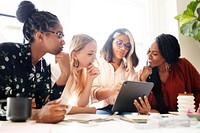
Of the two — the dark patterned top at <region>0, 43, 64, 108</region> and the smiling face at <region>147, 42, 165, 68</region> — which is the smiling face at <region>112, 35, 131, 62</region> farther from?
the dark patterned top at <region>0, 43, 64, 108</region>

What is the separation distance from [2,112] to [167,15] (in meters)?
2.05

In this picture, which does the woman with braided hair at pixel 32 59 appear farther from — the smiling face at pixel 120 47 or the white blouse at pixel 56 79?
the smiling face at pixel 120 47

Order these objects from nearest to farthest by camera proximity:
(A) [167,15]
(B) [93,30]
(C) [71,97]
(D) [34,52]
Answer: (D) [34,52]
(C) [71,97]
(B) [93,30]
(A) [167,15]

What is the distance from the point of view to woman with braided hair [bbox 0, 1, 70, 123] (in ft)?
3.74

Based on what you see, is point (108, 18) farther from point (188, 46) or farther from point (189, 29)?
point (188, 46)

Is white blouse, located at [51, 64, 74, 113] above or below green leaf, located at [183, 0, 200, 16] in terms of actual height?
below

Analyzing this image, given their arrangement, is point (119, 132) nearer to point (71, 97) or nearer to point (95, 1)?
point (71, 97)

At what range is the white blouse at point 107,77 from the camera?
1.67 metres

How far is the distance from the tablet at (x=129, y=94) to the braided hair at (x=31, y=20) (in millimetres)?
536

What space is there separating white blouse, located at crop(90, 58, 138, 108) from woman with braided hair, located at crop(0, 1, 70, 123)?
0.36 m

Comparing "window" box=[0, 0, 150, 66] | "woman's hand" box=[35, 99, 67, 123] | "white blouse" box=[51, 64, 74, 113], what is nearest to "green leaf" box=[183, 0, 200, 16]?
"window" box=[0, 0, 150, 66]

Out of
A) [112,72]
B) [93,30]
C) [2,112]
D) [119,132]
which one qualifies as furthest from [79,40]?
[119,132]

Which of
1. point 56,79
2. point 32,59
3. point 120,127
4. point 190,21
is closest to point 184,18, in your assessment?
point 190,21

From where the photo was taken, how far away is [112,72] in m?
1.76
